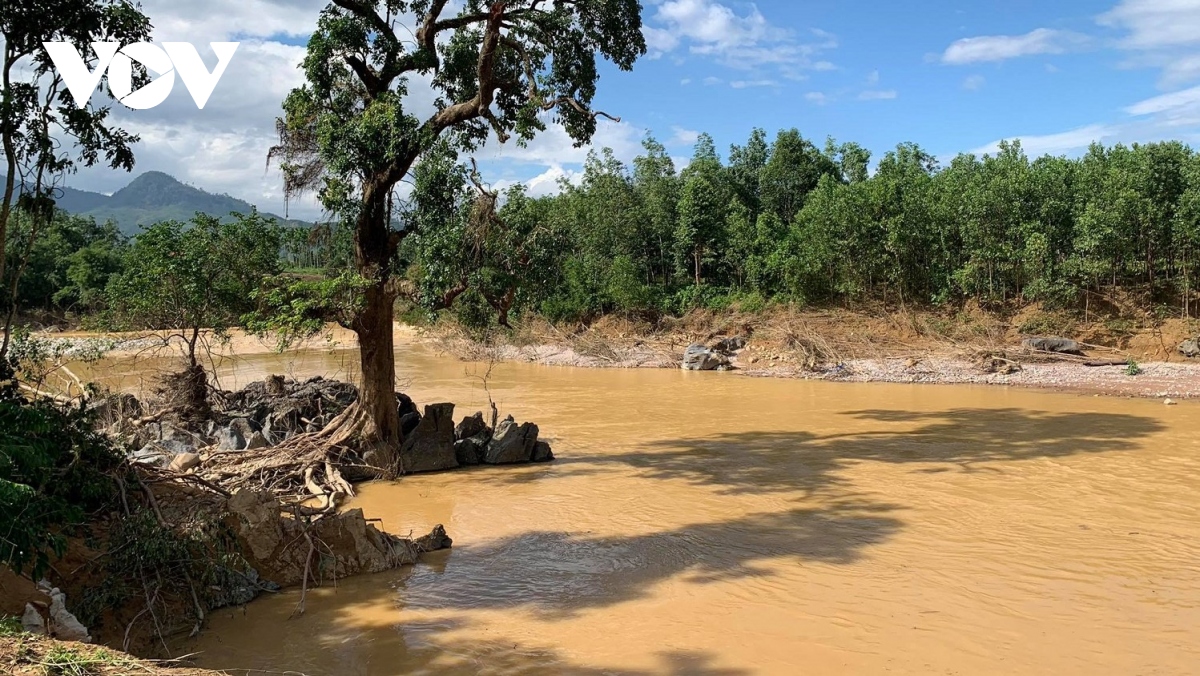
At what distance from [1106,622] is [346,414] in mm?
9971

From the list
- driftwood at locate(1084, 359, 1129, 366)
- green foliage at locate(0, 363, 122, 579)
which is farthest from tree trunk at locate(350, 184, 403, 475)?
driftwood at locate(1084, 359, 1129, 366)

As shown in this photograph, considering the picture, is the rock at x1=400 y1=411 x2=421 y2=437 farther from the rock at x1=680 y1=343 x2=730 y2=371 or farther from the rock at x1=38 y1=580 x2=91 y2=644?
the rock at x1=680 y1=343 x2=730 y2=371

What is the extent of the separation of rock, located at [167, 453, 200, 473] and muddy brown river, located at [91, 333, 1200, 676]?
2390 mm

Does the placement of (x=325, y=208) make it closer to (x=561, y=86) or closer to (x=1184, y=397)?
(x=561, y=86)

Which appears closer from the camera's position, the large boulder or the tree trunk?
the tree trunk

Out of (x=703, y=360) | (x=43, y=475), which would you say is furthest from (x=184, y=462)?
(x=703, y=360)

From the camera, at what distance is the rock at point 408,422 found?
1284 centimetres

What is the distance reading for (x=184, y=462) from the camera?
417 inches

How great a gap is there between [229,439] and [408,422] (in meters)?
2.72

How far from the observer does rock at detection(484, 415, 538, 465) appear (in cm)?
1278

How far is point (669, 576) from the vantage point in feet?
25.1

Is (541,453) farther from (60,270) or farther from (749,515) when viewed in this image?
(60,270)

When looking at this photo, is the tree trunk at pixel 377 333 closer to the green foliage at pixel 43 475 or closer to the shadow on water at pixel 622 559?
the shadow on water at pixel 622 559

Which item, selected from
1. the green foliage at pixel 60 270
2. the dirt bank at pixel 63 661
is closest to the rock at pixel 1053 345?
the dirt bank at pixel 63 661
